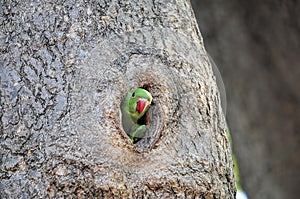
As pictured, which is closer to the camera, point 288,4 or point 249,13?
point 288,4

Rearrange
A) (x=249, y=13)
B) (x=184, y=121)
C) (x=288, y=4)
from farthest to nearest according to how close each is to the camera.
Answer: (x=249, y=13), (x=288, y=4), (x=184, y=121)

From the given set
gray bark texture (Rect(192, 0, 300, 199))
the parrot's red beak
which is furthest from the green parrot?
gray bark texture (Rect(192, 0, 300, 199))

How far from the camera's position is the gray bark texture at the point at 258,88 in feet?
11.8

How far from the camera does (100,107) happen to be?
206 centimetres

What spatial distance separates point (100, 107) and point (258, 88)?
1899 mm

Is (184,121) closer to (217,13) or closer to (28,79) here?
(28,79)

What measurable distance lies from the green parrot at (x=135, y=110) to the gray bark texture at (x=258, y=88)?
5.14 feet

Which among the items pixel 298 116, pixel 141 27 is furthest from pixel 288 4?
pixel 141 27

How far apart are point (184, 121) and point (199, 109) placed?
83 mm

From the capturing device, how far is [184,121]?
2178 mm

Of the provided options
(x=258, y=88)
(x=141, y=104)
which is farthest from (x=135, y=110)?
(x=258, y=88)

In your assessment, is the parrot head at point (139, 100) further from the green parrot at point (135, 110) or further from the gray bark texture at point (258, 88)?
the gray bark texture at point (258, 88)

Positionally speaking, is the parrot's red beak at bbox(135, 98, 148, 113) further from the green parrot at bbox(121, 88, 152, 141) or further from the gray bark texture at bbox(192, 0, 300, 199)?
the gray bark texture at bbox(192, 0, 300, 199)

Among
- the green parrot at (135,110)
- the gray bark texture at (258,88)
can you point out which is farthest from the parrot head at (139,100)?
the gray bark texture at (258,88)
